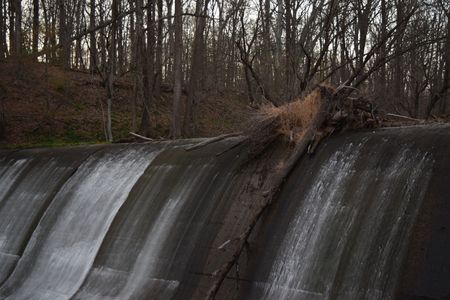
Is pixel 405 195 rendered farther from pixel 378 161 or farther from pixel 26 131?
pixel 26 131

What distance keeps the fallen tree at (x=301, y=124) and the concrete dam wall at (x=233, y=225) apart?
146 mm

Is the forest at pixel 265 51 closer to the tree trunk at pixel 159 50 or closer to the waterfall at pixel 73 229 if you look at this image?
the tree trunk at pixel 159 50

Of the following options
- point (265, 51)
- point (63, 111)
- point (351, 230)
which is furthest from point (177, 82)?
point (351, 230)

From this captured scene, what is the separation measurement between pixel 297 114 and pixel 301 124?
0.51 ft

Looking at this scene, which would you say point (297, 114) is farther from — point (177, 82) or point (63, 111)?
point (63, 111)

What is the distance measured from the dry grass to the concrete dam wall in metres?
0.54

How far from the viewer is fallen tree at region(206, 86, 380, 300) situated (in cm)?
721

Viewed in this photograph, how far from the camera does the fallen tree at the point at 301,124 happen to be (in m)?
7.21

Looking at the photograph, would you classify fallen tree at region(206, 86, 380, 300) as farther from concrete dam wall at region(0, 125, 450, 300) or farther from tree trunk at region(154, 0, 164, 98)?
tree trunk at region(154, 0, 164, 98)

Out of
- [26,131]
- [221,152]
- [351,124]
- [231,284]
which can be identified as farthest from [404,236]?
[26,131]

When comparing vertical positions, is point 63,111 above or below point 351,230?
above

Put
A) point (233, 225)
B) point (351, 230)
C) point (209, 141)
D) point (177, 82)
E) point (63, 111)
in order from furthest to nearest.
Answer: point (63, 111) < point (177, 82) < point (209, 141) < point (233, 225) < point (351, 230)

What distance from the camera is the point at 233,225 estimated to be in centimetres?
725

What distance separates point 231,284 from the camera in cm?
644
